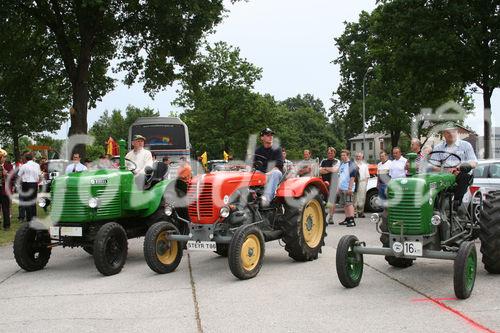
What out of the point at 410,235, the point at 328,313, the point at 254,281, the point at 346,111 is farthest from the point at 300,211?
the point at 346,111

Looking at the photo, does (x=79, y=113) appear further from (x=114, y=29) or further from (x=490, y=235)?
(x=490, y=235)

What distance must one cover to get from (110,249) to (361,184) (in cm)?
823

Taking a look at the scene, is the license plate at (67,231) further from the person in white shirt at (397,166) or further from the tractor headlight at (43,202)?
the person in white shirt at (397,166)

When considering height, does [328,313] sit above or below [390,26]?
below

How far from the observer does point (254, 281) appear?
691 cm

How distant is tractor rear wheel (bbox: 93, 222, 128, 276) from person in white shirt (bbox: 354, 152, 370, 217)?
780 centimetres

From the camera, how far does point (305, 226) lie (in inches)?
329

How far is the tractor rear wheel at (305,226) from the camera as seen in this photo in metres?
7.98

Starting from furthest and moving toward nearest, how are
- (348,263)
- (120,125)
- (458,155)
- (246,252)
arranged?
(120,125) → (458,155) → (246,252) → (348,263)

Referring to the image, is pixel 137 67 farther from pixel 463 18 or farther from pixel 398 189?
pixel 398 189

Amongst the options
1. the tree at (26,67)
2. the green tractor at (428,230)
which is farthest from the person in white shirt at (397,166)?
the tree at (26,67)

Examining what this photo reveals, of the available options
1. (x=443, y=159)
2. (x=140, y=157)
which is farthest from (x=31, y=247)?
(x=443, y=159)

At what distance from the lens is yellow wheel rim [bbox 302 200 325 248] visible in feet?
27.5

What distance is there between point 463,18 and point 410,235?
15943 mm
